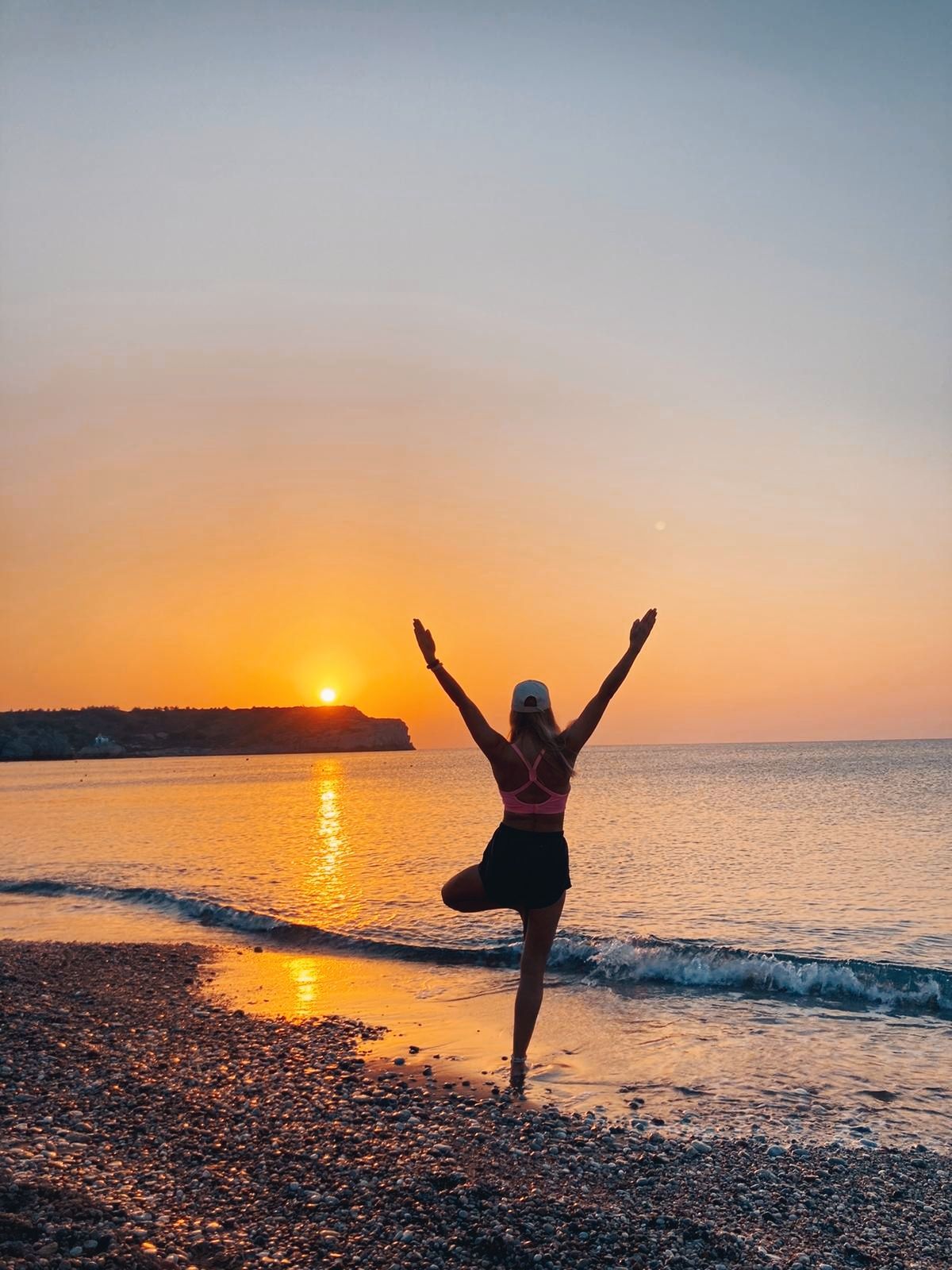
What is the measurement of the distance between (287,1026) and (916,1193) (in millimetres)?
6372

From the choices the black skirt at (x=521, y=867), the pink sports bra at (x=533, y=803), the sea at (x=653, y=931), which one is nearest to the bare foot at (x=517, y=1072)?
the sea at (x=653, y=931)

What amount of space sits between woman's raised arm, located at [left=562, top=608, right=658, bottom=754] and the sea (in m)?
3.08

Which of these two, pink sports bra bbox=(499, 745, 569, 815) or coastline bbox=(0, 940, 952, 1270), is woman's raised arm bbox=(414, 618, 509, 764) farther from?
coastline bbox=(0, 940, 952, 1270)

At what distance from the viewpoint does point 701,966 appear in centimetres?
1424

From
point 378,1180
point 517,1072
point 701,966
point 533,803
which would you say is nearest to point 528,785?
point 533,803

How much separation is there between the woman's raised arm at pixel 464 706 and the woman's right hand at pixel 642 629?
1.14 meters

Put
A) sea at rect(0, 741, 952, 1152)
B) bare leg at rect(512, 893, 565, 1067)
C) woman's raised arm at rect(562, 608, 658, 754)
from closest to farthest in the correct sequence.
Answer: woman's raised arm at rect(562, 608, 658, 754) < bare leg at rect(512, 893, 565, 1067) < sea at rect(0, 741, 952, 1152)

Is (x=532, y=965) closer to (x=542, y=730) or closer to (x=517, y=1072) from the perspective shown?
(x=517, y=1072)

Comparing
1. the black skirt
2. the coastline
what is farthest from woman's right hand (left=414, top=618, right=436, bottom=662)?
the coastline

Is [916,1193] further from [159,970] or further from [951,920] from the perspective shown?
[951,920]

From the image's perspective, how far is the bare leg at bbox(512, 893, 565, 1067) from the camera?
7629mm

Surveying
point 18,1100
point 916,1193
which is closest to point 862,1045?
point 916,1193

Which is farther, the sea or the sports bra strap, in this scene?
the sea

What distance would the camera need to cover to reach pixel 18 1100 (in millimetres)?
7695
